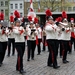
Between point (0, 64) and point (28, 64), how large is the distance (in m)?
1.15

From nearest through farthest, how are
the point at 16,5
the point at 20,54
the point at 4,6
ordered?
the point at 20,54 → the point at 4,6 → the point at 16,5

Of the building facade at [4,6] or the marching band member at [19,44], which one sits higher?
the building facade at [4,6]

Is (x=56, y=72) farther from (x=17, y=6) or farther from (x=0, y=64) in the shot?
(x=17, y=6)

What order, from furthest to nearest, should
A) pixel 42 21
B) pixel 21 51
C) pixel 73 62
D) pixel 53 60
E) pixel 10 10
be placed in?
pixel 10 10
pixel 42 21
pixel 73 62
pixel 53 60
pixel 21 51

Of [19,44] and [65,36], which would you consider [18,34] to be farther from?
[65,36]

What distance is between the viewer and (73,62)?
12.4m

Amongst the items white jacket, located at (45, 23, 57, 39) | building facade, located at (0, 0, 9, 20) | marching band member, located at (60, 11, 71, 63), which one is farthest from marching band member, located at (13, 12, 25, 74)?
building facade, located at (0, 0, 9, 20)

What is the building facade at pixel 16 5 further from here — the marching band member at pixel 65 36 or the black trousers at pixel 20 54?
the black trousers at pixel 20 54

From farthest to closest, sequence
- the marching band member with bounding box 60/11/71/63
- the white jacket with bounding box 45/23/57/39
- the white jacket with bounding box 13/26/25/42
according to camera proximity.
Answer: the marching band member with bounding box 60/11/71/63, the white jacket with bounding box 45/23/57/39, the white jacket with bounding box 13/26/25/42

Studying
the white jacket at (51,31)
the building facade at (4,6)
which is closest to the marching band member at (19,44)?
the white jacket at (51,31)

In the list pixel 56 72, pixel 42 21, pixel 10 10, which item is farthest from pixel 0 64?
pixel 10 10

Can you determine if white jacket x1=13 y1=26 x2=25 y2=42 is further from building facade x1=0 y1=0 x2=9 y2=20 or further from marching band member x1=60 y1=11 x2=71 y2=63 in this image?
building facade x1=0 y1=0 x2=9 y2=20

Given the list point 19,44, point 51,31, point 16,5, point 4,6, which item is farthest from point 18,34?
point 16,5

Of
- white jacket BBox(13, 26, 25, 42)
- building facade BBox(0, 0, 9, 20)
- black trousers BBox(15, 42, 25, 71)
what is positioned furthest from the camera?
building facade BBox(0, 0, 9, 20)
